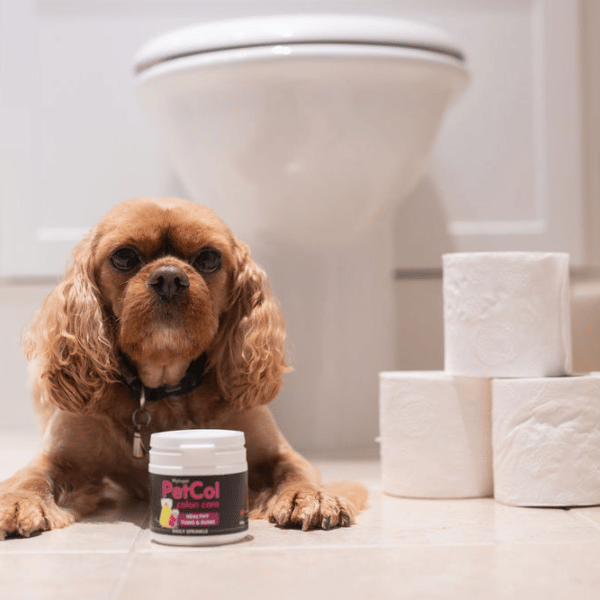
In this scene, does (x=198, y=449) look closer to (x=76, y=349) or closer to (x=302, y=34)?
(x=76, y=349)

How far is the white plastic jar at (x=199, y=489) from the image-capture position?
1.11 metres

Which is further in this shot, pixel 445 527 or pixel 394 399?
pixel 394 399

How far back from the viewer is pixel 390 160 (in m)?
1.81

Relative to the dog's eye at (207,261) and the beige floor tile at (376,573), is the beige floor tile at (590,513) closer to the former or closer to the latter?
the beige floor tile at (376,573)

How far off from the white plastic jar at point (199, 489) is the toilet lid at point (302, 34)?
0.83 m

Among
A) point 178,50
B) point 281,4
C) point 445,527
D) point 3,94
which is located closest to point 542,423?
→ point 445,527

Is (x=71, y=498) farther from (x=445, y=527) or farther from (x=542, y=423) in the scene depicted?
(x=542, y=423)

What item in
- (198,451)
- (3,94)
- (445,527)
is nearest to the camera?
(198,451)

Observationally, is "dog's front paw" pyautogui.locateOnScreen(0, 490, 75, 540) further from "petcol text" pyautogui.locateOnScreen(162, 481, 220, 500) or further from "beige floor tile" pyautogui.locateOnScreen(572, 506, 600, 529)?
"beige floor tile" pyautogui.locateOnScreen(572, 506, 600, 529)

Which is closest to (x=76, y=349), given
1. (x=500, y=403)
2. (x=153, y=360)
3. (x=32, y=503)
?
(x=153, y=360)

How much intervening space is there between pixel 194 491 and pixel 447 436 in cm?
52

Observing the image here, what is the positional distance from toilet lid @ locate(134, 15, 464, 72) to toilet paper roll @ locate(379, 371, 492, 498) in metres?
0.64

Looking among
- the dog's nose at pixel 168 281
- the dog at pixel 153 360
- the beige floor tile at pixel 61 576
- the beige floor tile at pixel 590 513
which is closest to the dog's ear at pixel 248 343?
the dog at pixel 153 360

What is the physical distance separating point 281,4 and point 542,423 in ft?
5.08
